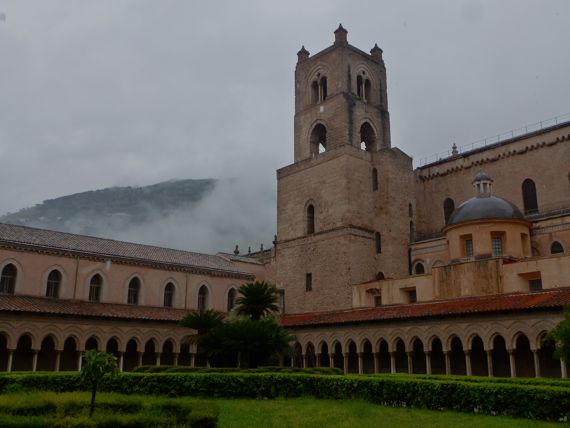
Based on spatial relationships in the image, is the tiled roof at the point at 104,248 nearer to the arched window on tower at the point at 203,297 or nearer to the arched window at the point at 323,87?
the arched window on tower at the point at 203,297

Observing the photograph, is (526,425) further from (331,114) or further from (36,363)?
(331,114)

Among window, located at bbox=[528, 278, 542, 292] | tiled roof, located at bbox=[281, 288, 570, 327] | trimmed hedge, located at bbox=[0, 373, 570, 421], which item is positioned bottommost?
trimmed hedge, located at bbox=[0, 373, 570, 421]

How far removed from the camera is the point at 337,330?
3369 centimetres

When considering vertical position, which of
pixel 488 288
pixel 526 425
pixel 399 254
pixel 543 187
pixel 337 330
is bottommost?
pixel 526 425

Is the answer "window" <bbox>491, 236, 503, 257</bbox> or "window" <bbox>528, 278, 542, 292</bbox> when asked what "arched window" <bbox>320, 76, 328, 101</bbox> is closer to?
"window" <bbox>491, 236, 503, 257</bbox>

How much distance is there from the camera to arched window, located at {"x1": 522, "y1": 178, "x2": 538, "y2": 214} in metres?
37.5

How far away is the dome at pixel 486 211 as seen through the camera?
31.8 m

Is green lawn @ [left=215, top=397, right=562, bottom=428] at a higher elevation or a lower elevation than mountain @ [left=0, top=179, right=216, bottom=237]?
lower

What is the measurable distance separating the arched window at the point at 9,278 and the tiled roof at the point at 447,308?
16082 millimetres

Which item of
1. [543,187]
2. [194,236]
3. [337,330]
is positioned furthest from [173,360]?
[194,236]

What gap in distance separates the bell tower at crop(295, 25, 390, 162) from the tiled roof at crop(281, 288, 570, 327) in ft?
41.4

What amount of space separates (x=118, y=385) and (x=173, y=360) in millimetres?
15698

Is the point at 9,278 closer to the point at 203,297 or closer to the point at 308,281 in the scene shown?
the point at 203,297

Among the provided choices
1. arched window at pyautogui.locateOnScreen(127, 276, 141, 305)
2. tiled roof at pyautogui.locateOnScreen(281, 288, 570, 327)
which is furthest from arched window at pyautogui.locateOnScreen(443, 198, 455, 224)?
arched window at pyautogui.locateOnScreen(127, 276, 141, 305)
